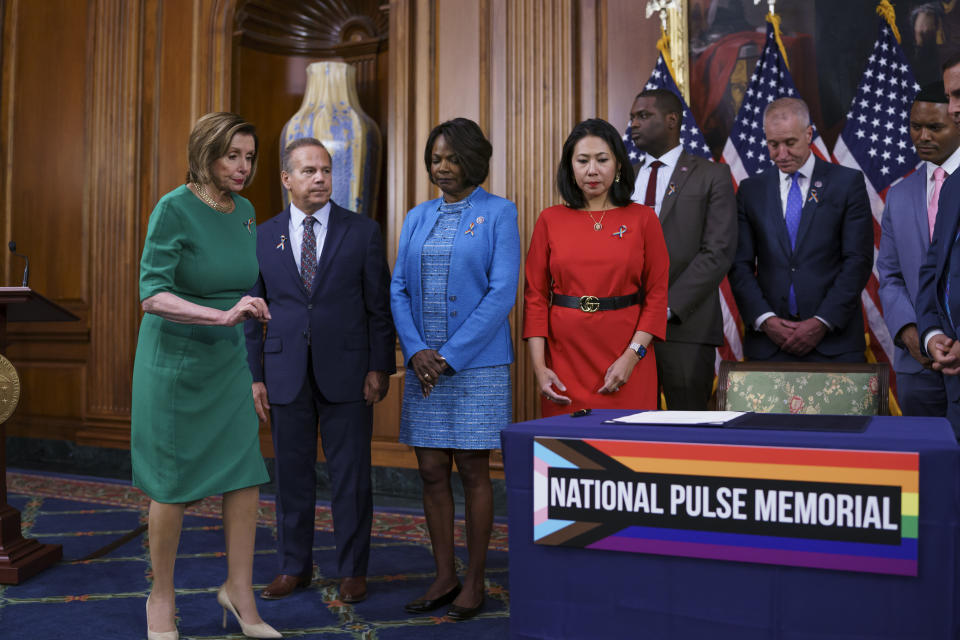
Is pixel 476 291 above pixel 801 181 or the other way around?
the other way around

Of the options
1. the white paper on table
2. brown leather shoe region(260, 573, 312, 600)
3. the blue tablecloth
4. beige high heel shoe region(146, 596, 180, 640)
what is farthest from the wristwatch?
beige high heel shoe region(146, 596, 180, 640)

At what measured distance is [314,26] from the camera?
5.93 metres

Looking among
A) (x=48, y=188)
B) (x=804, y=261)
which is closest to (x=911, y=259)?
(x=804, y=261)

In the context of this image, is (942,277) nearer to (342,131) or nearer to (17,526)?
(17,526)

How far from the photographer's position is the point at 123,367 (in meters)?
5.81

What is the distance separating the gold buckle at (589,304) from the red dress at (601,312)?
1 cm

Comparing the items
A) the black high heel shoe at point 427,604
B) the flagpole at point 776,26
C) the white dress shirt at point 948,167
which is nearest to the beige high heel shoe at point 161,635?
the black high heel shoe at point 427,604

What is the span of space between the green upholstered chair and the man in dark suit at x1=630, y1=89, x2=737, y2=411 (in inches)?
14.3

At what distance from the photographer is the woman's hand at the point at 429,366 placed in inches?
101

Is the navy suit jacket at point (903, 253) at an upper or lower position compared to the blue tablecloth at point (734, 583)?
upper

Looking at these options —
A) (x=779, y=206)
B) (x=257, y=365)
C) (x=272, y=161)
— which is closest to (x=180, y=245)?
(x=257, y=365)

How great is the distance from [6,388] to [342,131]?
275 centimetres

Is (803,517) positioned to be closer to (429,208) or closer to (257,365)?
(429,208)

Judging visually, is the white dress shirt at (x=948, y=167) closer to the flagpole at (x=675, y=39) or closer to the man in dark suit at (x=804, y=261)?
the man in dark suit at (x=804, y=261)
